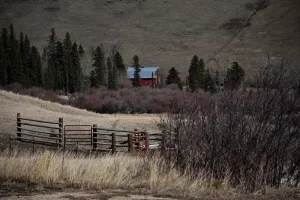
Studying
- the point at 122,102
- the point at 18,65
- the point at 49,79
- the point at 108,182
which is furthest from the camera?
the point at 49,79

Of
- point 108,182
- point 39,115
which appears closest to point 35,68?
point 39,115

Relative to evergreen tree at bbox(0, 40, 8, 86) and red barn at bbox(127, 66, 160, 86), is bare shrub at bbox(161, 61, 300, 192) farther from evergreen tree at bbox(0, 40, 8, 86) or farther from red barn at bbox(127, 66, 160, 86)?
red barn at bbox(127, 66, 160, 86)

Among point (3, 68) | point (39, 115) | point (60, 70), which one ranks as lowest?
point (39, 115)

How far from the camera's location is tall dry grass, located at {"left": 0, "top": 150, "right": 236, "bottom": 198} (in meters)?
9.31

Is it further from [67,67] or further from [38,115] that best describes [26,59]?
[38,115]

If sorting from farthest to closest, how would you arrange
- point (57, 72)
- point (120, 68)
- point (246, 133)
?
point (120, 68), point (57, 72), point (246, 133)

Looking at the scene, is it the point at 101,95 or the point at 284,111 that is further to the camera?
the point at 101,95

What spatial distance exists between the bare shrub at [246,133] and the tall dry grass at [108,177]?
0.88 m

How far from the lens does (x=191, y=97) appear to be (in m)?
12.6

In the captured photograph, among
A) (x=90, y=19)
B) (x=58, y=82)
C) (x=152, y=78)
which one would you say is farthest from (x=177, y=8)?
(x=58, y=82)

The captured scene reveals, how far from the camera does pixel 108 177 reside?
971cm

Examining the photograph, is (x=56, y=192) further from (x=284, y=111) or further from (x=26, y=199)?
(x=284, y=111)

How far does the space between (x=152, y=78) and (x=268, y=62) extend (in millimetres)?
91968

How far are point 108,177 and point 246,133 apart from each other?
3.81 meters
